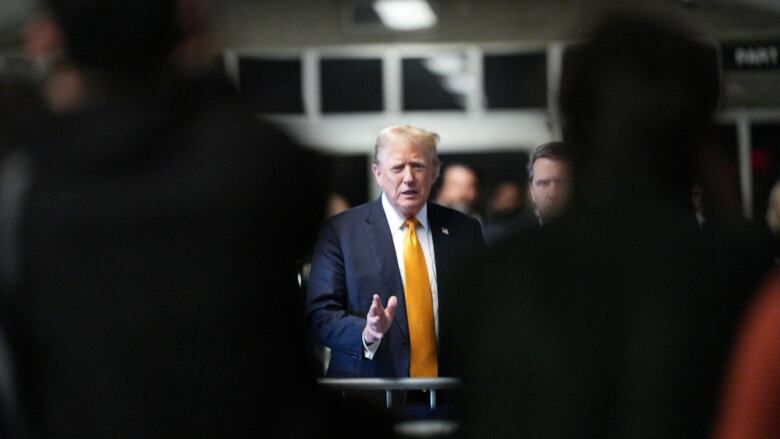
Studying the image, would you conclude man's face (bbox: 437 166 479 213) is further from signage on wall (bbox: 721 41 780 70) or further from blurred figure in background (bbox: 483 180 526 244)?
signage on wall (bbox: 721 41 780 70)

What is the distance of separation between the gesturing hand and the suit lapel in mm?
202

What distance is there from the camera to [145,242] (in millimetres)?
1828

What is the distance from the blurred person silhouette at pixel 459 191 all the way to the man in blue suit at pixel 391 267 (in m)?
2.57

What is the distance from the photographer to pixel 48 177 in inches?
71.6


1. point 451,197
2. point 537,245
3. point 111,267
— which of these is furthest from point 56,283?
point 451,197

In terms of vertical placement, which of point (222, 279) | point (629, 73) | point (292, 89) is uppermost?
point (292, 89)

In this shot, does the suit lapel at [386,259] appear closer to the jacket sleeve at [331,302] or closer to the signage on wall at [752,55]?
the jacket sleeve at [331,302]

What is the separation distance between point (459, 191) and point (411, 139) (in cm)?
269

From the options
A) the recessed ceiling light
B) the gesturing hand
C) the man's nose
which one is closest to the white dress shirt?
the man's nose

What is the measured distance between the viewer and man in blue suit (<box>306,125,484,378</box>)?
404 centimetres

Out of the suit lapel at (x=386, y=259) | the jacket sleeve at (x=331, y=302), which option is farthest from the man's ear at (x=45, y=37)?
the suit lapel at (x=386, y=259)

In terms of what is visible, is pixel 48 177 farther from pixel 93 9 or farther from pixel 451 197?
pixel 451 197

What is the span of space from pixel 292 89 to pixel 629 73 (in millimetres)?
9525

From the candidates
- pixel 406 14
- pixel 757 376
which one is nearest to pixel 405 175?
pixel 757 376
